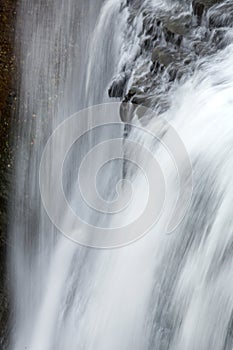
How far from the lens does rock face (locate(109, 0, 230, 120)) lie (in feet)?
A: 14.5

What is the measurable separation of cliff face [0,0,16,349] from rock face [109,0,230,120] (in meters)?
0.94

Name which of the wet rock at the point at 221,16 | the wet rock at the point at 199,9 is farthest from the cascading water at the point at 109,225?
the wet rock at the point at 199,9

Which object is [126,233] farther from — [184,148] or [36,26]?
[36,26]

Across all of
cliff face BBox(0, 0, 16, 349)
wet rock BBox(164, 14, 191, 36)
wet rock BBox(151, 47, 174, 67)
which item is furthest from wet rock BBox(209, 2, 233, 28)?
cliff face BBox(0, 0, 16, 349)

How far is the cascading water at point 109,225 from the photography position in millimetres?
3307

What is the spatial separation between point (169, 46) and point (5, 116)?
1.48 m

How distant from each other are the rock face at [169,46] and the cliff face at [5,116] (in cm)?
94

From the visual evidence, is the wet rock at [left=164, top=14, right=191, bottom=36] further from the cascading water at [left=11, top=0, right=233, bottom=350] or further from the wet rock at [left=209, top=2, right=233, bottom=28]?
the cascading water at [left=11, top=0, right=233, bottom=350]

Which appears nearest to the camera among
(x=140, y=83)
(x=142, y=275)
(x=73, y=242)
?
(x=142, y=275)

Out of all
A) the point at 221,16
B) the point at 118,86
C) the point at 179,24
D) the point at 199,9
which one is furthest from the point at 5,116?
the point at 221,16

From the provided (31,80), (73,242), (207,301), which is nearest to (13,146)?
(31,80)

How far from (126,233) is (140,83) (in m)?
1.06

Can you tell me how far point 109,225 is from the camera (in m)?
4.48

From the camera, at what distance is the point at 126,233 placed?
4117mm
